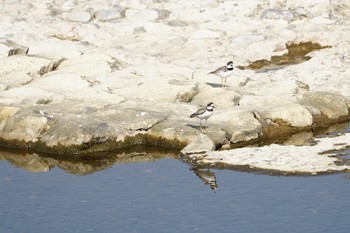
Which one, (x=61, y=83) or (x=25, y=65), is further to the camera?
(x=25, y=65)

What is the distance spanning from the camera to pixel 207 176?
1095 inches

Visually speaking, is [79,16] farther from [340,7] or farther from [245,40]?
[340,7]

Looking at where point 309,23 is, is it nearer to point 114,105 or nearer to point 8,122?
point 114,105

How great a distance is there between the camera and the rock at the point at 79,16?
157ft

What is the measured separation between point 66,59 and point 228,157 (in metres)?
13.6

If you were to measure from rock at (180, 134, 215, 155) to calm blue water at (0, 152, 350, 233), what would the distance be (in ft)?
4.28

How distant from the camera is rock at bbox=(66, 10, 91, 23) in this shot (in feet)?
157

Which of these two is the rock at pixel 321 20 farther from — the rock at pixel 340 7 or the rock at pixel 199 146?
the rock at pixel 199 146

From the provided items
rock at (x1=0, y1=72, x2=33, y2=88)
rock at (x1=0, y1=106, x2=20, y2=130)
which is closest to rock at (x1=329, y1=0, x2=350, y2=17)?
rock at (x1=0, y1=72, x2=33, y2=88)

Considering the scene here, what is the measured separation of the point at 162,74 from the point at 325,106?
23.7 ft

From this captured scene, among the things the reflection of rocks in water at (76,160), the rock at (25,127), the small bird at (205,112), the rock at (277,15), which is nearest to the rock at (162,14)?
the rock at (277,15)

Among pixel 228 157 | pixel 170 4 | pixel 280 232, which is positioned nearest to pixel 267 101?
pixel 228 157

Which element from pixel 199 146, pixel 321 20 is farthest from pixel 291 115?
pixel 321 20

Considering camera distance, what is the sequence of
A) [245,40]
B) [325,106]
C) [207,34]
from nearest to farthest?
[325,106] < [245,40] < [207,34]
